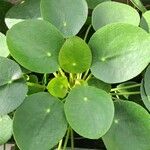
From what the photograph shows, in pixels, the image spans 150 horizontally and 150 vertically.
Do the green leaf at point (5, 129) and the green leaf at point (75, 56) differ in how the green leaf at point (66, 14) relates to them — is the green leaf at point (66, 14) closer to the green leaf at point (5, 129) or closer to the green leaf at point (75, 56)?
the green leaf at point (75, 56)

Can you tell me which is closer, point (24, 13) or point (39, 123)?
point (39, 123)

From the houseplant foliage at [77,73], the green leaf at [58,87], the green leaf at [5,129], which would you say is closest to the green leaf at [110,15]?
the houseplant foliage at [77,73]

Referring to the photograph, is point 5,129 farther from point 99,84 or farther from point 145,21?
point 145,21

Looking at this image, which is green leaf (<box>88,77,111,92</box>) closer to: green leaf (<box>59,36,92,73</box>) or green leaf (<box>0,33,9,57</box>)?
green leaf (<box>59,36,92,73</box>)

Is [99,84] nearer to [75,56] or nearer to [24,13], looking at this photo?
[75,56]

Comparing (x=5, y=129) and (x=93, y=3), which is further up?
(x=93, y=3)

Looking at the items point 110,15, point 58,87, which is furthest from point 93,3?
point 58,87
